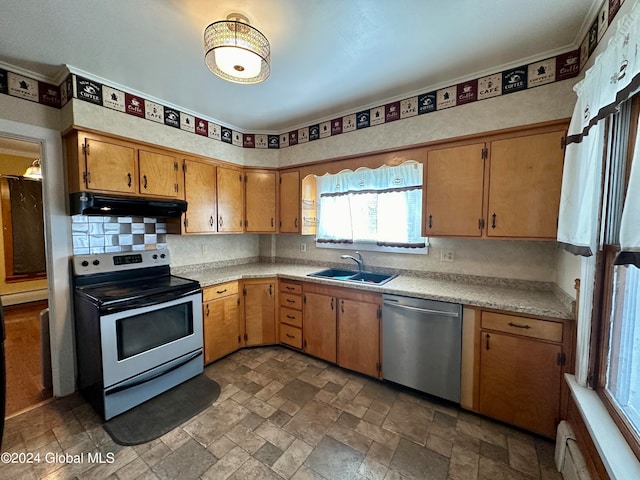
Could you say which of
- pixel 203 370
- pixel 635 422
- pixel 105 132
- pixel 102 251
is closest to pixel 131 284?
pixel 102 251

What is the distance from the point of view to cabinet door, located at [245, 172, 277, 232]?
3.34 m

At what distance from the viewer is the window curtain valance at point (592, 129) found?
1.03 meters

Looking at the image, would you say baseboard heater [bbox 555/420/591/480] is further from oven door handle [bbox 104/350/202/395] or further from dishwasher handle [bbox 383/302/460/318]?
oven door handle [bbox 104/350/202/395]

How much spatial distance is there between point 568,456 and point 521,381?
0.41 meters

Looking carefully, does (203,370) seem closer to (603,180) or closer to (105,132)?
(105,132)

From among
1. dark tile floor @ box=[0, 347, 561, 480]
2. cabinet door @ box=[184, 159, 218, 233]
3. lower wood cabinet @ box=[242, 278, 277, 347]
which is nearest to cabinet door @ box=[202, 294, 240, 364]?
lower wood cabinet @ box=[242, 278, 277, 347]

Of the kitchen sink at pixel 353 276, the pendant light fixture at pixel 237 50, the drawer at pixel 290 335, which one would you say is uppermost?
the pendant light fixture at pixel 237 50

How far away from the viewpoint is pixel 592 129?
1336 mm

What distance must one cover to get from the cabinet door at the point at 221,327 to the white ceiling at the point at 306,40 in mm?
2070

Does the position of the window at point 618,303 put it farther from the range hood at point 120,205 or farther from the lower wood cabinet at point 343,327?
the range hood at point 120,205

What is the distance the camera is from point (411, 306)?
7.18ft

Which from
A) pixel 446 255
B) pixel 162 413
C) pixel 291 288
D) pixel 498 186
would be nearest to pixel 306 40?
pixel 498 186

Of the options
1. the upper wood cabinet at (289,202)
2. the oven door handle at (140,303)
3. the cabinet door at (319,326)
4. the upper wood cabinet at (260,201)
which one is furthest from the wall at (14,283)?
the cabinet door at (319,326)

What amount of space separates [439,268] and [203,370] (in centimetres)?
253
